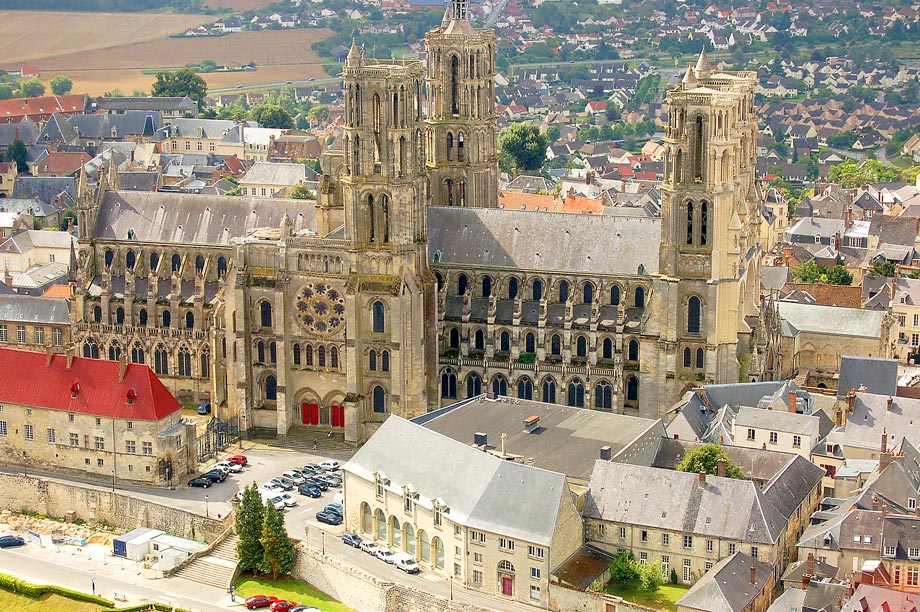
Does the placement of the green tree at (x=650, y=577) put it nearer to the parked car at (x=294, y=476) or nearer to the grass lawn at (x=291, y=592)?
the grass lawn at (x=291, y=592)

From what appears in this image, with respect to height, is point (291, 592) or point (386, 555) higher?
point (386, 555)

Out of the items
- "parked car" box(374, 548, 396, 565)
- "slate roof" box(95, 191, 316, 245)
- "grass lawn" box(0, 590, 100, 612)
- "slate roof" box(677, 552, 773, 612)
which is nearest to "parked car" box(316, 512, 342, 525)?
"parked car" box(374, 548, 396, 565)

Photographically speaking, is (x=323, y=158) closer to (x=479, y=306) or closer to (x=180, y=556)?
Result: (x=479, y=306)

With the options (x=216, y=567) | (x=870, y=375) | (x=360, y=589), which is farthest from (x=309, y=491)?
(x=870, y=375)

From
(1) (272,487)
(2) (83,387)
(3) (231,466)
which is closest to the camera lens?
(1) (272,487)

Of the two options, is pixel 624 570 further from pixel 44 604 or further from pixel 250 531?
pixel 44 604

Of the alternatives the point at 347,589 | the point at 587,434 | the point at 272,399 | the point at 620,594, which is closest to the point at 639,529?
the point at 620,594

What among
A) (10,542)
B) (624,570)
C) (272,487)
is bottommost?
(10,542)
